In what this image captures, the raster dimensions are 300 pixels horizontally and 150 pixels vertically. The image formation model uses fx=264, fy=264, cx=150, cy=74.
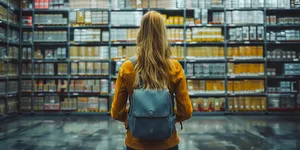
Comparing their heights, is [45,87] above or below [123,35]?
below

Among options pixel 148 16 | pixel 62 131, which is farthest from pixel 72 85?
pixel 148 16

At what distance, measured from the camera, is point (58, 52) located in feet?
23.0

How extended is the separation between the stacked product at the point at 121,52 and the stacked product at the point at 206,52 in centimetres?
150

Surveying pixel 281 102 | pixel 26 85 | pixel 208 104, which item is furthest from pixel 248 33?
pixel 26 85

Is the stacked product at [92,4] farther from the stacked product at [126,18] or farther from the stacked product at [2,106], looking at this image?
the stacked product at [2,106]

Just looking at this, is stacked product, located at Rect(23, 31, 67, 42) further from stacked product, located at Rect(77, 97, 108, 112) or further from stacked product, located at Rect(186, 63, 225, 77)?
stacked product, located at Rect(186, 63, 225, 77)

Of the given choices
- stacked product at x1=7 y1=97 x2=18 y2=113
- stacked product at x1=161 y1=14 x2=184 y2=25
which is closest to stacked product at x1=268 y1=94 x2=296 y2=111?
stacked product at x1=161 y1=14 x2=184 y2=25

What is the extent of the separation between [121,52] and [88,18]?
4.18ft

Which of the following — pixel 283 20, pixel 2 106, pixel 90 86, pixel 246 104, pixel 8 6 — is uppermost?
pixel 8 6

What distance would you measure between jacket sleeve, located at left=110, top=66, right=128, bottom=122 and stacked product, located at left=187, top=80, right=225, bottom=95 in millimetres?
5540

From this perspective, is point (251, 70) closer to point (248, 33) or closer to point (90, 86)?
point (248, 33)

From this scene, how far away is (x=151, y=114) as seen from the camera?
131 centimetres

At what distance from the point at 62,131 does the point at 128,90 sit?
401 cm

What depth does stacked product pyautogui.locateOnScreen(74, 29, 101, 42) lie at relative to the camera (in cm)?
702
